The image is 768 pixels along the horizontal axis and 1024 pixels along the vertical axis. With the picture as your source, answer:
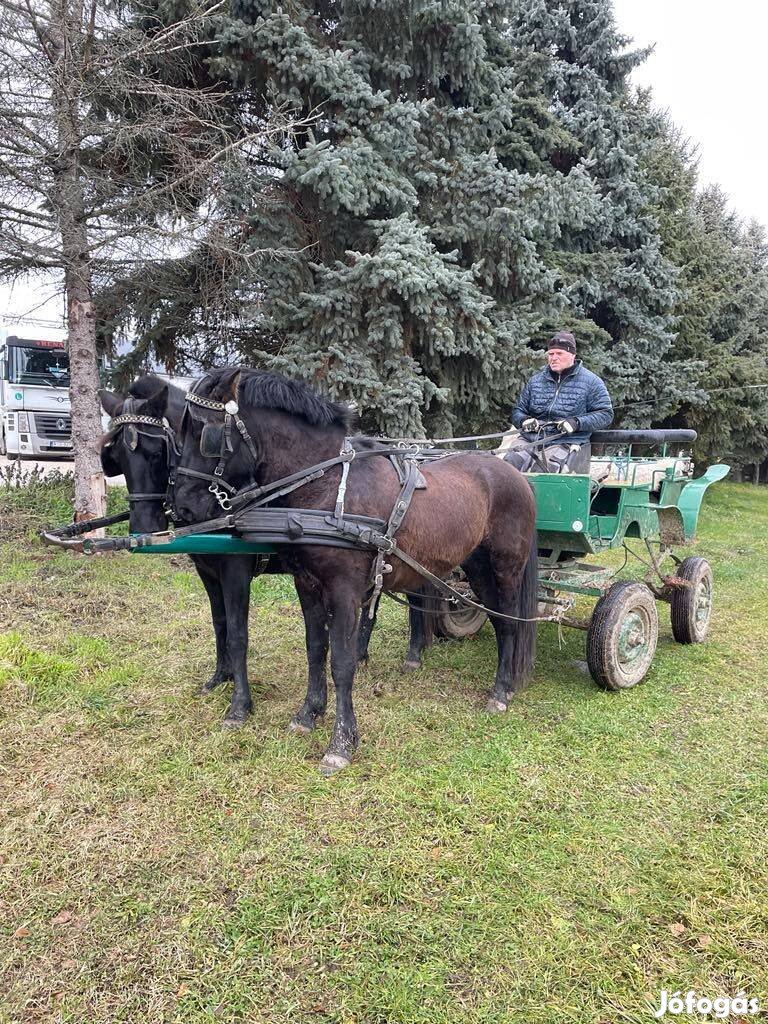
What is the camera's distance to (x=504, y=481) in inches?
166

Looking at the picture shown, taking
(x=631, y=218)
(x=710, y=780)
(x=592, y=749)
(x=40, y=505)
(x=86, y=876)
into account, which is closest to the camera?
(x=86, y=876)

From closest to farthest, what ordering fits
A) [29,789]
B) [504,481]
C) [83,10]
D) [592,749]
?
[29,789] → [592,749] → [504,481] → [83,10]

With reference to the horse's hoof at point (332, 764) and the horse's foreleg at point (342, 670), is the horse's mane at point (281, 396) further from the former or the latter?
the horse's hoof at point (332, 764)

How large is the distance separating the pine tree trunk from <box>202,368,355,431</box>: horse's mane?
278 centimetres

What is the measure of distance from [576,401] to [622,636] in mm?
1908

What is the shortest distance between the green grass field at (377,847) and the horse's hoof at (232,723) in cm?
8

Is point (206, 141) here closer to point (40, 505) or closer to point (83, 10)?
point (83, 10)

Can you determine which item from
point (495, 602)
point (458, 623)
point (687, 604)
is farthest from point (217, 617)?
point (687, 604)

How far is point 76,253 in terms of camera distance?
6.94 meters

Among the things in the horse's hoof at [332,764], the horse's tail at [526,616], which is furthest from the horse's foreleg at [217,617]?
the horse's tail at [526,616]

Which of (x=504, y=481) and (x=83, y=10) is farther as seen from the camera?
(x=83, y=10)

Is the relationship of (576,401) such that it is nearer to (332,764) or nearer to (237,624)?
(237,624)

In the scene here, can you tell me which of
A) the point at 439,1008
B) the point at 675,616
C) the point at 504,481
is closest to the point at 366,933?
the point at 439,1008

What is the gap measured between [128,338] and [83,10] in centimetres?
376
